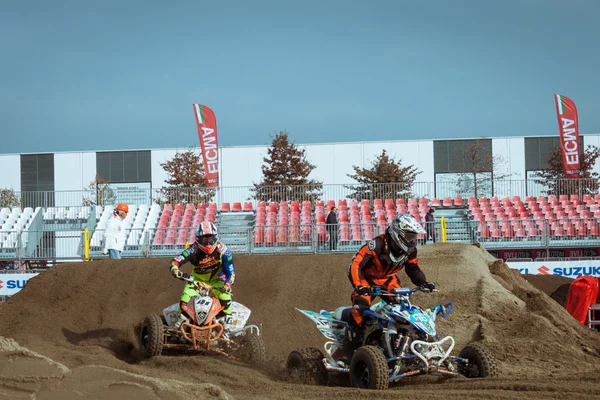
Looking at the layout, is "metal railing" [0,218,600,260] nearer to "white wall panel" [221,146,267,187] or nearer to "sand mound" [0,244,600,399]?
"sand mound" [0,244,600,399]

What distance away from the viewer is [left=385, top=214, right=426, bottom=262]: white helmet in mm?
9398

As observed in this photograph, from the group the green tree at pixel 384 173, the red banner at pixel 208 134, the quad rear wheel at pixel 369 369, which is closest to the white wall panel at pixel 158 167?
the green tree at pixel 384 173

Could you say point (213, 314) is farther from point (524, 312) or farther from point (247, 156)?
point (247, 156)

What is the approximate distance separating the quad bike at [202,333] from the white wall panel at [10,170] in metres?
49.9

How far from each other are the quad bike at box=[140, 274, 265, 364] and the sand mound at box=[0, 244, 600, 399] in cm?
45

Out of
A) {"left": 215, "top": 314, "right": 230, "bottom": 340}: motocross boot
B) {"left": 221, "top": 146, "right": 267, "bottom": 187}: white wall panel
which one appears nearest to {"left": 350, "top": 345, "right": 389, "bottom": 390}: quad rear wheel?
{"left": 215, "top": 314, "right": 230, "bottom": 340}: motocross boot

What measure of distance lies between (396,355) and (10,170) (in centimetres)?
5492

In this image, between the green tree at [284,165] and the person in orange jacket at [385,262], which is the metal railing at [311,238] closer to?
the person in orange jacket at [385,262]

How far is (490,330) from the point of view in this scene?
13.2 meters

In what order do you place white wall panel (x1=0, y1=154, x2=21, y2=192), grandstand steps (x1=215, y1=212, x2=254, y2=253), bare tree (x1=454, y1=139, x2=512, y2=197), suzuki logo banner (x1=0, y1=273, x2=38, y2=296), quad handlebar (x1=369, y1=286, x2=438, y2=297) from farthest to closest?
1. white wall panel (x1=0, y1=154, x2=21, y2=192)
2. bare tree (x1=454, y1=139, x2=512, y2=197)
3. grandstand steps (x1=215, y1=212, x2=254, y2=253)
4. suzuki logo banner (x1=0, y1=273, x2=38, y2=296)
5. quad handlebar (x1=369, y1=286, x2=438, y2=297)

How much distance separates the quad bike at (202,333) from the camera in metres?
11.2

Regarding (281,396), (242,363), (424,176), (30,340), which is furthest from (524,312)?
(424,176)

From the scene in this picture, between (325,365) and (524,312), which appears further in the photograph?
(524,312)

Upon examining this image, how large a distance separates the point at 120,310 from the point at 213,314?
5.34m
